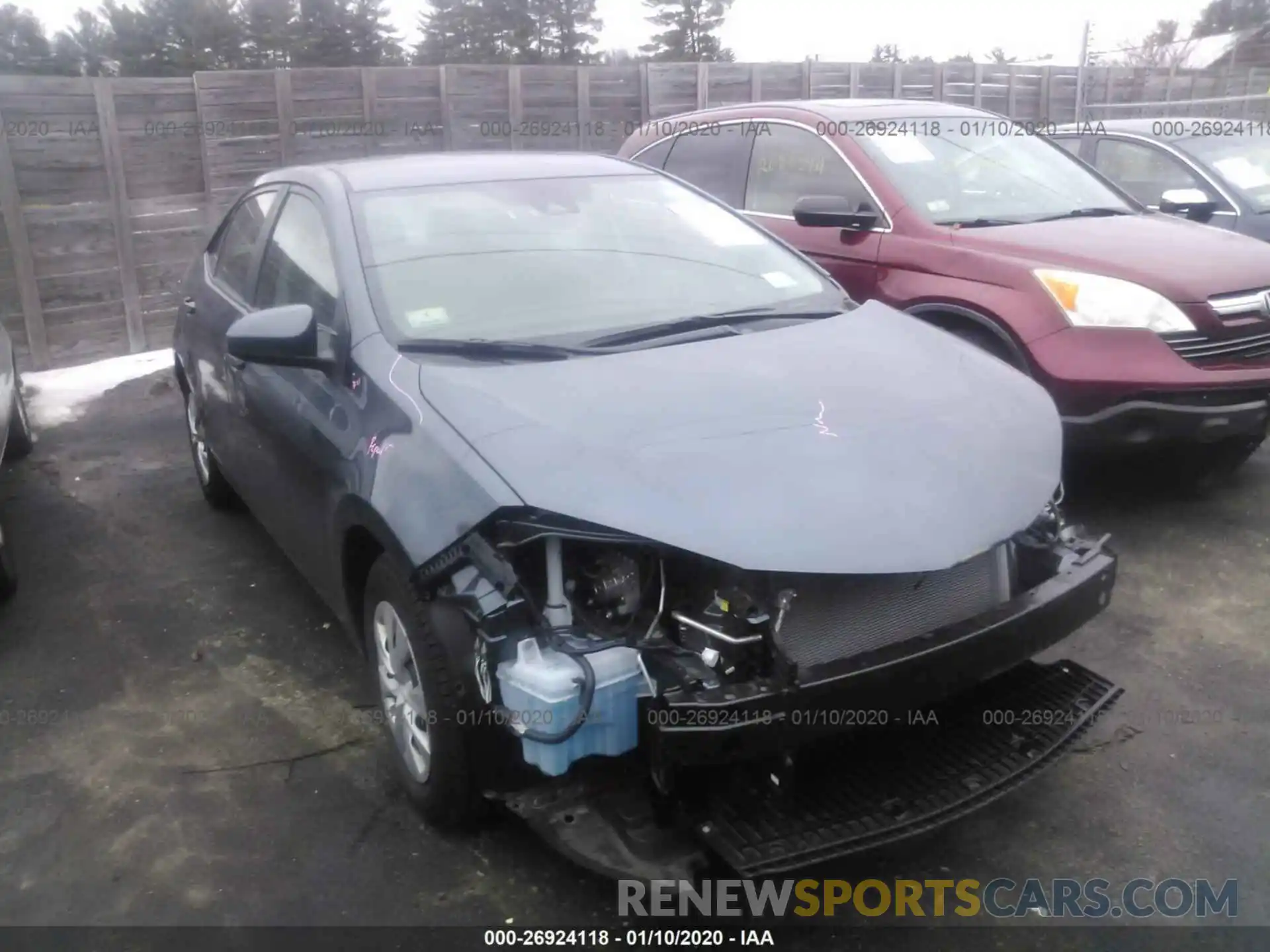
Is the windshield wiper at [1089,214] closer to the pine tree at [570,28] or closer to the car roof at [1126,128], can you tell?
the car roof at [1126,128]

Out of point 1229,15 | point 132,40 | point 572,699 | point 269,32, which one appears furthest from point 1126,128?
point 1229,15

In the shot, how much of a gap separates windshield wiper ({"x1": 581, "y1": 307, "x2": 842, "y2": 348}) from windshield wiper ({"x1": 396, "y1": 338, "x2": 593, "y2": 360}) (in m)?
0.10

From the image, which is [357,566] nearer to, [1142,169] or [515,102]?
[1142,169]

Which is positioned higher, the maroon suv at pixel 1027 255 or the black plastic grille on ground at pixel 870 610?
the maroon suv at pixel 1027 255

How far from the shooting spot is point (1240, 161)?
7309mm

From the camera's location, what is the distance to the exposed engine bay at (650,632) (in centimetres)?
226

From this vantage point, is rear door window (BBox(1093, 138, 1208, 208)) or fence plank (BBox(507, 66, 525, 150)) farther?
fence plank (BBox(507, 66, 525, 150))

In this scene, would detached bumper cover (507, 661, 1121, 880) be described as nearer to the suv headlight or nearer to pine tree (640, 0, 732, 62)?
the suv headlight

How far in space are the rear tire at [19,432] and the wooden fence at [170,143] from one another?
2309mm

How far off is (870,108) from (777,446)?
13.1 feet

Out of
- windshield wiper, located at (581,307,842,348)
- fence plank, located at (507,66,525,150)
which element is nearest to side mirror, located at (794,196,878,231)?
windshield wiper, located at (581,307,842,348)

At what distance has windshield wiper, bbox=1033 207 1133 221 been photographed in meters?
5.29

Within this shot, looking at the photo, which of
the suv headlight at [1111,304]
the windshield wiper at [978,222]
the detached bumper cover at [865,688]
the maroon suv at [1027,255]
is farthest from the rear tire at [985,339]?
the detached bumper cover at [865,688]

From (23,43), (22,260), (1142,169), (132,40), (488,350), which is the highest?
(132,40)
